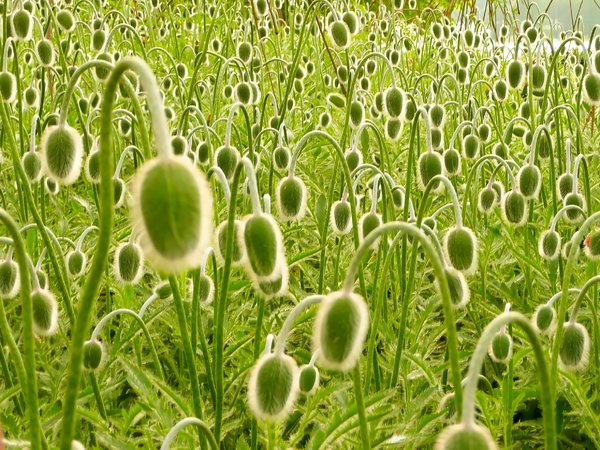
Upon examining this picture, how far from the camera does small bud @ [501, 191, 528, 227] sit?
7.11ft

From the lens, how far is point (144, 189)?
30.6 inches

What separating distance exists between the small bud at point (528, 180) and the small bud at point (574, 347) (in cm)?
76

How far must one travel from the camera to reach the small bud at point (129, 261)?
1.77 meters

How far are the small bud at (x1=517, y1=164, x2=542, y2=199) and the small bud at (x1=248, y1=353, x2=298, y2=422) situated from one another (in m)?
1.21

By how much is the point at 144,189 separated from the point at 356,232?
1.18 m

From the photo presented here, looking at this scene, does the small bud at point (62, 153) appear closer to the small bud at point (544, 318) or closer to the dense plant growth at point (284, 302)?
the dense plant growth at point (284, 302)

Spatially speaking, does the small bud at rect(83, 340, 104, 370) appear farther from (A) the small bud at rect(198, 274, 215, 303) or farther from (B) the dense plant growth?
(A) the small bud at rect(198, 274, 215, 303)

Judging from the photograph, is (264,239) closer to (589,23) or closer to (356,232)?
(356,232)

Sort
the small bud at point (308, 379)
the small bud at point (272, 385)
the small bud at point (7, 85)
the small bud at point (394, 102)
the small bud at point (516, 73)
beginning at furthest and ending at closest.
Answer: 1. the small bud at point (516, 73)
2. the small bud at point (394, 102)
3. the small bud at point (7, 85)
4. the small bud at point (308, 379)
5. the small bud at point (272, 385)

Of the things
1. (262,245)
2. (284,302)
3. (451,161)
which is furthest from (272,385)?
(451,161)

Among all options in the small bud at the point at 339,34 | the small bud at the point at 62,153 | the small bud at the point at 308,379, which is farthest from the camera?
the small bud at the point at 339,34

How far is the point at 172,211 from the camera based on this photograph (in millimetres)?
769

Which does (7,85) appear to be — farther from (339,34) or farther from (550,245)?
(550,245)

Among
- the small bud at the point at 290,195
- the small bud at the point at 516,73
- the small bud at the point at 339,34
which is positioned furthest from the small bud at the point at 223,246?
the small bud at the point at 516,73
